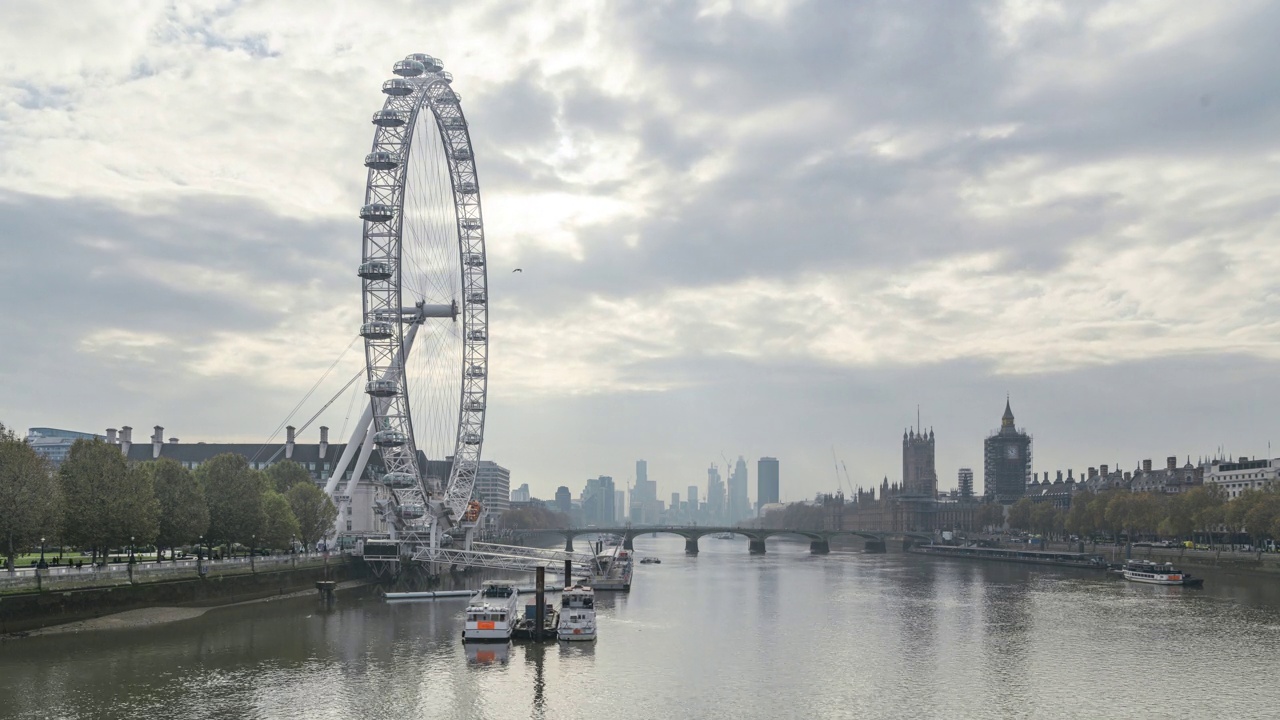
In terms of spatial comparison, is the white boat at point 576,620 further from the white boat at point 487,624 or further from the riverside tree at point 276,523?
the riverside tree at point 276,523

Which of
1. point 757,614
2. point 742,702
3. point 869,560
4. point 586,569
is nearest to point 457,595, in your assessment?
point 586,569

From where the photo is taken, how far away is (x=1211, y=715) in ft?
164

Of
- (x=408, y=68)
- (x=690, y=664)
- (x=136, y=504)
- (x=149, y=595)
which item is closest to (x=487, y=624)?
(x=690, y=664)

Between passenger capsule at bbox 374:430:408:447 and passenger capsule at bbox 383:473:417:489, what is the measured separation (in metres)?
3.82

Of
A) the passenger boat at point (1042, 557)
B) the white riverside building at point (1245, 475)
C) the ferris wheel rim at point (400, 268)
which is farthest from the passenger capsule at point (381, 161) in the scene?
the white riverside building at point (1245, 475)

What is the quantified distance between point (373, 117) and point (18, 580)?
51.7 metres

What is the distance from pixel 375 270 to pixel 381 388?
438 inches

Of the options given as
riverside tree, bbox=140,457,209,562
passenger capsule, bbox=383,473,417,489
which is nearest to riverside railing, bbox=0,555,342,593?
riverside tree, bbox=140,457,209,562

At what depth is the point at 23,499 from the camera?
216 ft

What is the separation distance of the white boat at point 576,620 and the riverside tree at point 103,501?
31060mm

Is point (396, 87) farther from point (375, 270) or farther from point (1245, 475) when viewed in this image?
point (1245, 475)

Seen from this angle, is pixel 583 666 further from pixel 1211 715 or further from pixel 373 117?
pixel 373 117

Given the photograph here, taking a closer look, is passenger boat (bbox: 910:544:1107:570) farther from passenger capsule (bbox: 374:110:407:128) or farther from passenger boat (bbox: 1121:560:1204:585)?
passenger capsule (bbox: 374:110:407:128)

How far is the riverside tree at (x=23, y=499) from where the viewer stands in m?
65.2
